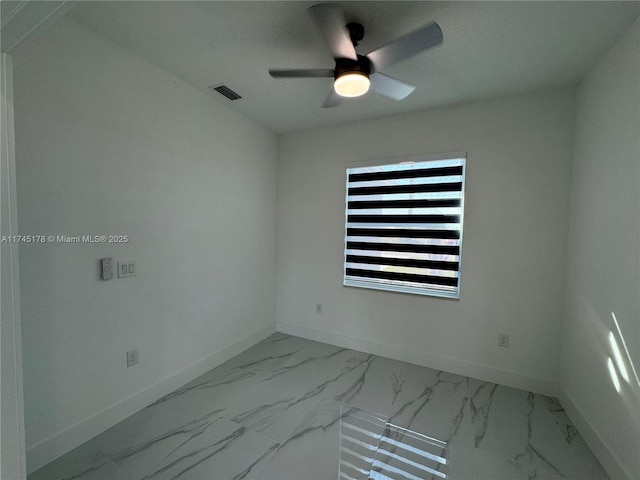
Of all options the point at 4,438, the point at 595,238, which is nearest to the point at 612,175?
the point at 595,238

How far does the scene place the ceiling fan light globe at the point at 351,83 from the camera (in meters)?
1.48

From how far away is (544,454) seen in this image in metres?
1.62

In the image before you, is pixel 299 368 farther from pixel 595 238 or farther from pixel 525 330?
pixel 595 238

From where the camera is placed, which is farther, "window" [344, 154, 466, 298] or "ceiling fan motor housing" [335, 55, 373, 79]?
"window" [344, 154, 466, 298]

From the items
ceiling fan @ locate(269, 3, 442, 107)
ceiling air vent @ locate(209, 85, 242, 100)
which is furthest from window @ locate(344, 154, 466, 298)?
ceiling air vent @ locate(209, 85, 242, 100)

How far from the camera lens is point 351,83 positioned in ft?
4.99

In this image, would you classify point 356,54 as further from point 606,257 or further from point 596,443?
point 596,443

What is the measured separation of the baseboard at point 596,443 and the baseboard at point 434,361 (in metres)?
0.20

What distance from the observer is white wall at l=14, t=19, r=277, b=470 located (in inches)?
56.9

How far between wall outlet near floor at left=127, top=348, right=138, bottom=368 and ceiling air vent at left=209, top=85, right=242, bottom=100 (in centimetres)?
223

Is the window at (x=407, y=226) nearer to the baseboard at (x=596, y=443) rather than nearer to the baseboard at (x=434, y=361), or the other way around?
the baseboard at (x=434, y=361)

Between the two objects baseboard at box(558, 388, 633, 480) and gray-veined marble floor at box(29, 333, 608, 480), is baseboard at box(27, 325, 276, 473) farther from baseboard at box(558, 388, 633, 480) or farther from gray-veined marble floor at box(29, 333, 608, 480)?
baseboard at box(558, 388, 633, 480)

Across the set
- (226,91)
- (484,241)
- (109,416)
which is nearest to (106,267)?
(109,416)

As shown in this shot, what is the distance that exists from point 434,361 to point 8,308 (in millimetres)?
3054
